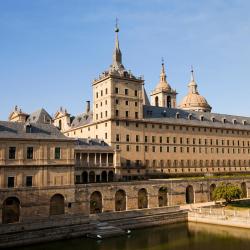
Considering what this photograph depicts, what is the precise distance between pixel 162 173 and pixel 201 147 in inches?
554

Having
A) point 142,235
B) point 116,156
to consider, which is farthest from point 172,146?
point 142,235

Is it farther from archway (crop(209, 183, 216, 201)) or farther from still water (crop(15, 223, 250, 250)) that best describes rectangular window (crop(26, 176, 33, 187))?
archway (crop(209, 183, 216, 201))

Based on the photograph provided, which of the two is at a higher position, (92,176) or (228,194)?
(92,176)

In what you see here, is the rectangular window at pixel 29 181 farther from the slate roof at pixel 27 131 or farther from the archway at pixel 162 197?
the archway at pixel 162 197

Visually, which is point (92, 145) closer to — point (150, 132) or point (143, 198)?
point (143, 198)

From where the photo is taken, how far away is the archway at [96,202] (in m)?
51.6

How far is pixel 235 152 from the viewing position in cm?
8856

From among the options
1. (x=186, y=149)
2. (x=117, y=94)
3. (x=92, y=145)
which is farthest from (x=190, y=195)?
(x=117, y=94)

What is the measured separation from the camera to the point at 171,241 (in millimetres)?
43875

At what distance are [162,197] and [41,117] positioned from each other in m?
40.1

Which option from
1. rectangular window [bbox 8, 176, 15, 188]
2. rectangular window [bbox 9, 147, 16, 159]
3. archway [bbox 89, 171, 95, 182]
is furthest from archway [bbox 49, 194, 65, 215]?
archway [bbox 89, 171, 95, 182]

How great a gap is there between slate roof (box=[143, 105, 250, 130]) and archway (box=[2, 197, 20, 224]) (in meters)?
35.2

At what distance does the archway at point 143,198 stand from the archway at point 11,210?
66.4 ft

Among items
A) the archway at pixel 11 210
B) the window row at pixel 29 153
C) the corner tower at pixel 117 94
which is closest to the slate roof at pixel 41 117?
the corner tower at pixel 117 94
